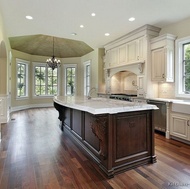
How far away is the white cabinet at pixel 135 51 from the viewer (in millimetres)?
4656

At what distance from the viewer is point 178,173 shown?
2178mm

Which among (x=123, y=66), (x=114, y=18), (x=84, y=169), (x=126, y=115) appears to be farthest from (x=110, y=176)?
(x=123, y=66)

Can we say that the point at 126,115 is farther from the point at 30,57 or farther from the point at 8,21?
the point at 30,57

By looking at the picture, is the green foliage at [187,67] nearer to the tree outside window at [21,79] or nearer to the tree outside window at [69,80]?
the tree outside window at [69,80]

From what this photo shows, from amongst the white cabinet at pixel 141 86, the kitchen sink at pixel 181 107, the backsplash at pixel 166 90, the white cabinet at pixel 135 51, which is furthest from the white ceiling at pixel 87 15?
the kitchen sink at pixel 181 107

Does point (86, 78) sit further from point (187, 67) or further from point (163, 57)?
point (187, 67)

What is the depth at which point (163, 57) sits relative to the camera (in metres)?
4.11

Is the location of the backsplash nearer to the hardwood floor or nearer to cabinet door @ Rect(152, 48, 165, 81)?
cabinet door @ Rect(152, 48, 165, 81)

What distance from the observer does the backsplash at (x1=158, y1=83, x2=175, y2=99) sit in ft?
14.1

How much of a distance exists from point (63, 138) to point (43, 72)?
6051 millimetres

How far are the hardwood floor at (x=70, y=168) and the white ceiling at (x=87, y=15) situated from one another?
10.0 ft

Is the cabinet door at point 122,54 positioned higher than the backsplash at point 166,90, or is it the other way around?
the cabinet door at point 122,54

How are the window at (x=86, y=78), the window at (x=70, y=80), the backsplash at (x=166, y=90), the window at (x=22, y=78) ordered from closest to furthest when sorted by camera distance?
the backsplash at (x=166, y=90)
the window at (x=22, y=78)
the window at (x=86, y=78)
the window at (x=70, y=80)

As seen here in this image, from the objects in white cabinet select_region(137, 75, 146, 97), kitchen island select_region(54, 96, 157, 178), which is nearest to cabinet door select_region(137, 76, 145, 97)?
white cabinet select_region(137, 75, 146, 97)
